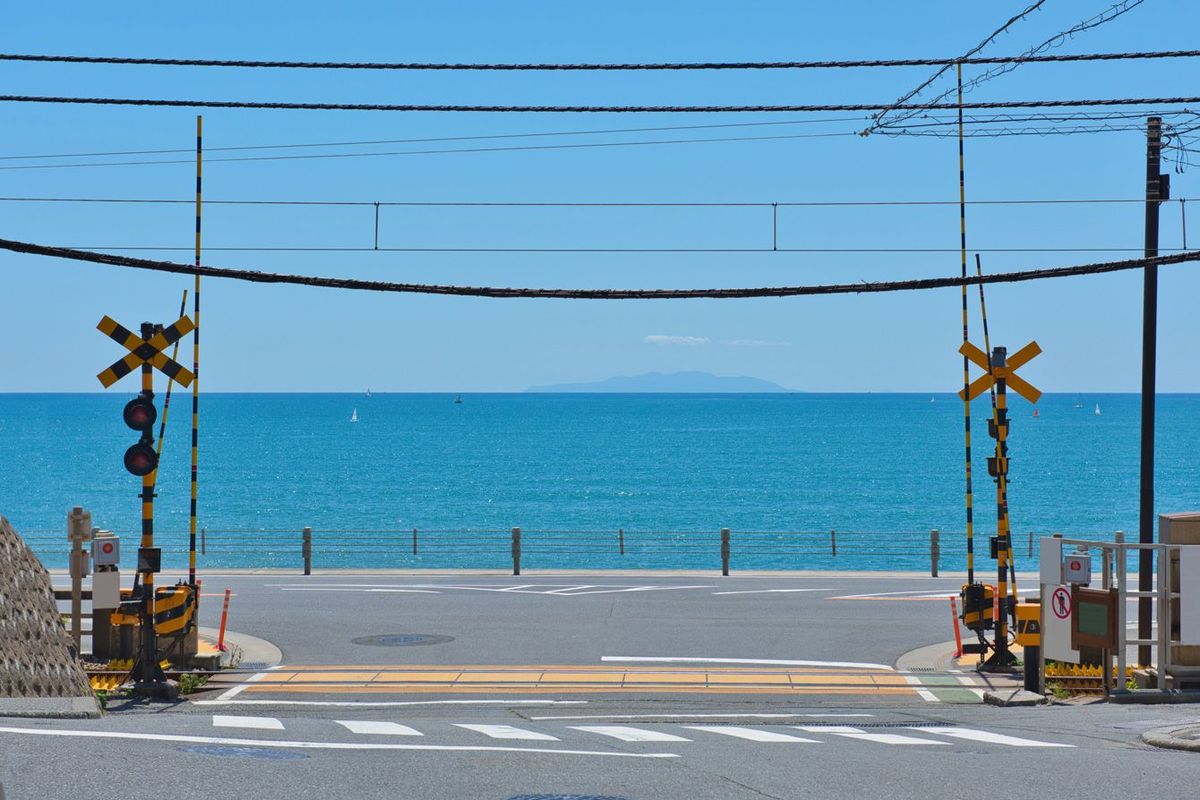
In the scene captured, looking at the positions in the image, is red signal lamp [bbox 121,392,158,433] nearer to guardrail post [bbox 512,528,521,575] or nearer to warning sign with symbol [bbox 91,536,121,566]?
warning sign with symbol [bbox 91,536,121,566]

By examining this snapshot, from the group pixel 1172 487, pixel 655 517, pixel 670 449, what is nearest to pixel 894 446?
pixel 670 449

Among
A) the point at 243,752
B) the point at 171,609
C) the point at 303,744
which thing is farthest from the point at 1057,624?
the point at 171,609

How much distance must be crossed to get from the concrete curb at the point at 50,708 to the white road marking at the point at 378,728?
7.87 feet

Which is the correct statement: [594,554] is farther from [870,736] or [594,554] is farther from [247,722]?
[870,736]

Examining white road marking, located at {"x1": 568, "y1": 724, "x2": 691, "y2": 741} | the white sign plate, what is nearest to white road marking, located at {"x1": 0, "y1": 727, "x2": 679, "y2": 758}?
white road marking, located at {"x1": 568, "y1": 724, "x2": 691, "y2": 741}

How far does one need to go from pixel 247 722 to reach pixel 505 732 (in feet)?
8.49

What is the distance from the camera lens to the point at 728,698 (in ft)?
53.5

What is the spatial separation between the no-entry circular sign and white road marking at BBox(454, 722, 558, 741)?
6484 mm

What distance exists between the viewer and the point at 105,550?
647 inches

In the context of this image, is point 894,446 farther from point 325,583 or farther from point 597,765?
point 597,765

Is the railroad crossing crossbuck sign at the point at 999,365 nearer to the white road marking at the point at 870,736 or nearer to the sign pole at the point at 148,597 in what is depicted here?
the white road marking at the point at 870,736

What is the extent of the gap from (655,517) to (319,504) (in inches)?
1106

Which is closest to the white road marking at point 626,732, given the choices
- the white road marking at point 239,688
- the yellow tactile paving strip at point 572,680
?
the yellow tactile paving strip at point 572,680

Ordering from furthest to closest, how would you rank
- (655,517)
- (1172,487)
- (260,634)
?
(1172,487) → (655,517) → (260,634)
